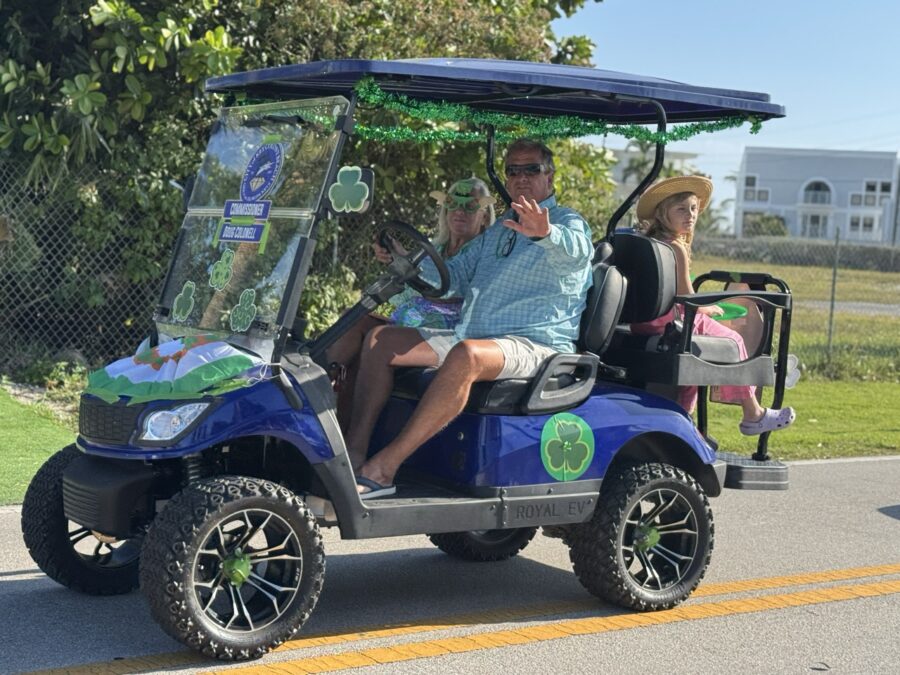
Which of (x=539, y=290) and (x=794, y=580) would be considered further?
(x=794, y=580)

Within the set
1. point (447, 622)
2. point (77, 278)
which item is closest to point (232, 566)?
point (447, 622)

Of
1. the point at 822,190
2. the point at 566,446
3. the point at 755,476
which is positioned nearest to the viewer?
the point at 566,446

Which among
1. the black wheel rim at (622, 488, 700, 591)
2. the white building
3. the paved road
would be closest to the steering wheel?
the black wheel rim at (622, 488, 700, 591)

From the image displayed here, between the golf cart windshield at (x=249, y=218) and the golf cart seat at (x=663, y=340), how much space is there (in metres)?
1.60

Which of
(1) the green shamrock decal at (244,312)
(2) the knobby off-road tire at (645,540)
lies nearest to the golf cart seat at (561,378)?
(2) the knobby off-road tire at (645,540)

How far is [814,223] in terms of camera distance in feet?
346

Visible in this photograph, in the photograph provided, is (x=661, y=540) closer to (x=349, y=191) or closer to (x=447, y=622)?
(x=447, y=622)

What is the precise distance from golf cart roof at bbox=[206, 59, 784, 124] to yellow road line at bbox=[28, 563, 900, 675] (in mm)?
2010

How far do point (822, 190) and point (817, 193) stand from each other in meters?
0.74

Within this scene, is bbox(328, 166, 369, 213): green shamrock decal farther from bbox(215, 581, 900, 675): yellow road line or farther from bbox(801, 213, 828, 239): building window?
bbox(801, 213, 828, 239): building window

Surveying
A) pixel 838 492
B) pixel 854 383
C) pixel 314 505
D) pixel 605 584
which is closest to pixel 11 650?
pixel 314 505

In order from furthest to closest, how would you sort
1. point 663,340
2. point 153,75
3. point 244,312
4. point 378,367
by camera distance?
point 153,75
point 663,340
point 378,367
point 244,312

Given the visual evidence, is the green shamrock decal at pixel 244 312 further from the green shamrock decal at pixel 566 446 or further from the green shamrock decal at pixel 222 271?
the green shamrock decal at pixel 566 446

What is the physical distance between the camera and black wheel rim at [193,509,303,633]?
4480 mm
